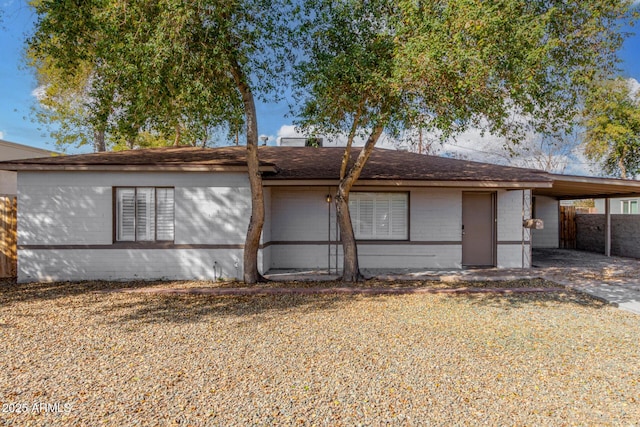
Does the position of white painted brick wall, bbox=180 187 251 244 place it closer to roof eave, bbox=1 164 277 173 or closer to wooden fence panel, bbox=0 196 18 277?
roof eave, bbox=1 164 277 173

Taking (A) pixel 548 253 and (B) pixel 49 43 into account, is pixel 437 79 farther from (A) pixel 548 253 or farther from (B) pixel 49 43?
(A) pixel 548 253

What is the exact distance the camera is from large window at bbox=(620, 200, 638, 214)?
76.1ft

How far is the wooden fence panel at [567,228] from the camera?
14844 mm

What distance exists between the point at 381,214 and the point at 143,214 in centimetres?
625

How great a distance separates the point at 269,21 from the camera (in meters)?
6.71

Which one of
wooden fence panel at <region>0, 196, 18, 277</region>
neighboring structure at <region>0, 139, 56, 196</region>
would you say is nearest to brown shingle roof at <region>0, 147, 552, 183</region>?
wooden fence panel at <region>0, 196, 18, 277</region>

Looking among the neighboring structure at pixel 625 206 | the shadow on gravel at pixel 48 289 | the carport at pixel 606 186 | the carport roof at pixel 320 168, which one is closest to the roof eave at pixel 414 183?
the carport roof at pixel 320 168

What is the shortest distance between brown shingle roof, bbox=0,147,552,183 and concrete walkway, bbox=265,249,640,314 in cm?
247

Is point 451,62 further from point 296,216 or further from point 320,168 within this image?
point 296,216

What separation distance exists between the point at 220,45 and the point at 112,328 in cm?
494

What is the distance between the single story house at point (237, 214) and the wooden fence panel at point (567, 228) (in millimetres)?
4540

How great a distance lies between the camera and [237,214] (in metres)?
8.25

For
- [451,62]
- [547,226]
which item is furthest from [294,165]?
[547,226]

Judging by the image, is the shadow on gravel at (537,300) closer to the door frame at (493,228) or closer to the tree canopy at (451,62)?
the door frame at (493,228)
